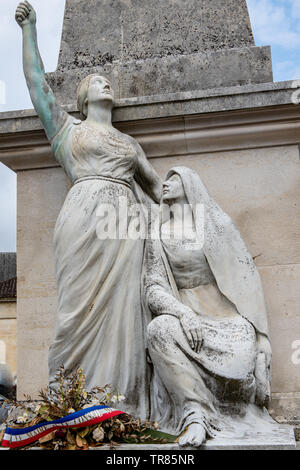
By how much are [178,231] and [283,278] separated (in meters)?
1.08

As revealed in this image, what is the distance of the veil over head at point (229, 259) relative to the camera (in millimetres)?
5230

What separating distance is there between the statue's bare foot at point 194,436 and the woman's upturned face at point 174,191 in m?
2.02

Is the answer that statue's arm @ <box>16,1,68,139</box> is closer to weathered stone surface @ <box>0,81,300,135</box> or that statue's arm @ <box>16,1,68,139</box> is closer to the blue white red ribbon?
weathered stone surface @ <box>0,81,300,135</box>

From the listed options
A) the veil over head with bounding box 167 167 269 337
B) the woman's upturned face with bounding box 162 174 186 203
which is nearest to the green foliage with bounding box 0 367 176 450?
the veil over head with bounding box 167 167 269 337

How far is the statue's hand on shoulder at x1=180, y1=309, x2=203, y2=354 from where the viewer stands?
4.89 meters

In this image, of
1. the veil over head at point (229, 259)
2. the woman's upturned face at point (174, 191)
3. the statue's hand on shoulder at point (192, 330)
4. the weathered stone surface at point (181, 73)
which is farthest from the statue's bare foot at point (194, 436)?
the weathered stone surface at point (181, 73)

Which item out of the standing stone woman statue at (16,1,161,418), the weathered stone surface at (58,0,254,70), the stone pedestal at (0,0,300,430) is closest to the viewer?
the standing stone woman statue at (16,1,161,418)

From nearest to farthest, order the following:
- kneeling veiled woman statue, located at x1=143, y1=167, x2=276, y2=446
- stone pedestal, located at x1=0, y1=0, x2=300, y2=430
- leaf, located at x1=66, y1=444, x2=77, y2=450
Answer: leaf, located at x1=66, y1=444, x2=77, y2=450 → kneeling veiled woman statue, located at x1=143, y1=167, x2=276, y2=446 → stone pedestal, located at x1=0, y1=0, x2=300, y2=430

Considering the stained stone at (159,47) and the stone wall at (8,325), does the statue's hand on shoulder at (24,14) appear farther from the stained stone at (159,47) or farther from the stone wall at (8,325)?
the stone wall at (8,325)

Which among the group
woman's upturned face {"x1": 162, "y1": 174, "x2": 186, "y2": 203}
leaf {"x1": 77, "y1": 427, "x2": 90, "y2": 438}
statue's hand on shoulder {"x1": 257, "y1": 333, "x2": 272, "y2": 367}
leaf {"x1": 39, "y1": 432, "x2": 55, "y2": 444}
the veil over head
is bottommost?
leaf {"x1": 39, "y1": 432, "x2": 55, "y2": 444}

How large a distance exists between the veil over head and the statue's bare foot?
42.5 inches

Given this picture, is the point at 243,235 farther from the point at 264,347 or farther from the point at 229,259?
the point at 264,347

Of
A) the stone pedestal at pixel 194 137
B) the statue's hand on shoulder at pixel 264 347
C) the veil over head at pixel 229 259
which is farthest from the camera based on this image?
the stone pedestal at pixel 194 137
